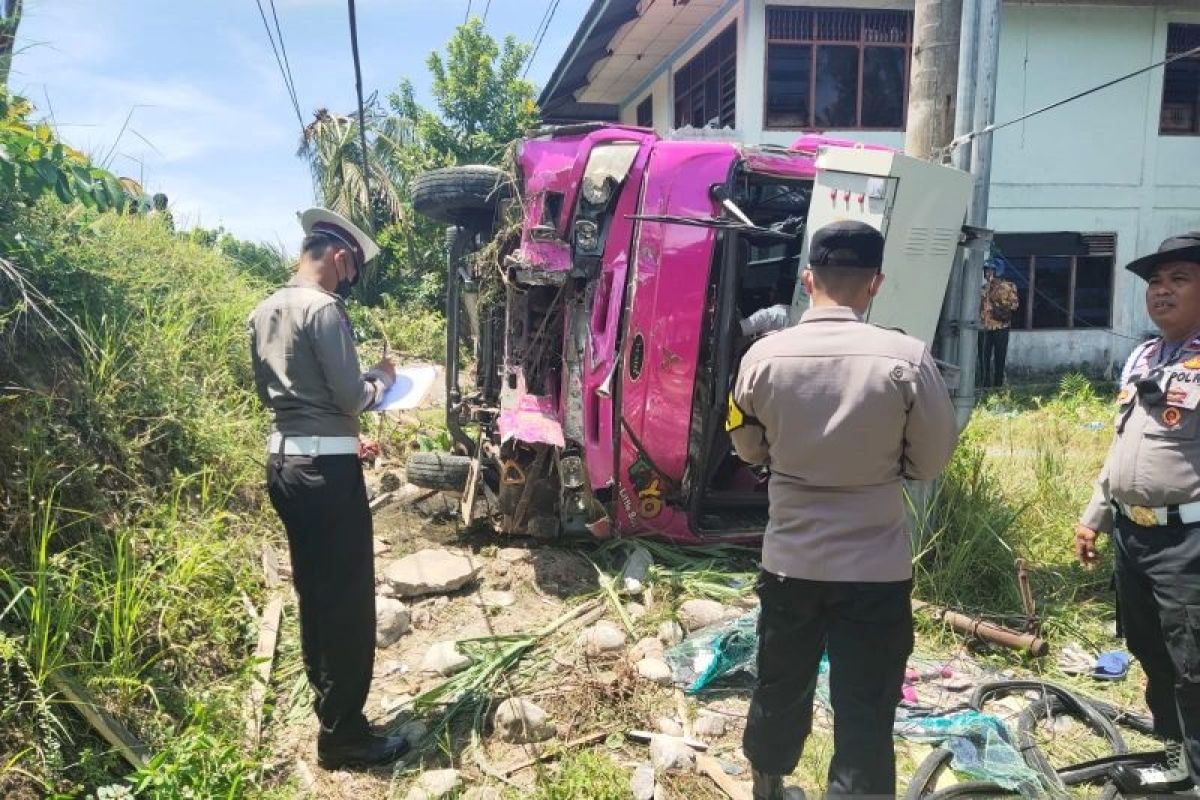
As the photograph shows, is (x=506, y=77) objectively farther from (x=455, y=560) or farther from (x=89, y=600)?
(x=89, y=600)

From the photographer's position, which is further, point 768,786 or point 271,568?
point 271,568

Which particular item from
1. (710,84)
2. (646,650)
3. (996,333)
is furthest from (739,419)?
(710,84)

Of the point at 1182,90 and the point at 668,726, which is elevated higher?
the point at 1182,90

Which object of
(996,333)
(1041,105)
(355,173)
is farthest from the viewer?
(355,173)

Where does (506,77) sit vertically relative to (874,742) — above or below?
above

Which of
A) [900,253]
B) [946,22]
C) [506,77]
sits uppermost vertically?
[506,77]

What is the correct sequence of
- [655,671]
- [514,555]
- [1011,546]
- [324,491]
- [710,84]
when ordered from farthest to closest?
[710,84] < [514,555] < [1011,546] < [655,671] < [324,491]

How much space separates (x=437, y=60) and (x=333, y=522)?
42.2ft

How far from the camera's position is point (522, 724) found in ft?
9.27

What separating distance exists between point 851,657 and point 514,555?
259 centimetres

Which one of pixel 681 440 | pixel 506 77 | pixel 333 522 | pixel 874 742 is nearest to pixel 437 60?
pixel 506 77

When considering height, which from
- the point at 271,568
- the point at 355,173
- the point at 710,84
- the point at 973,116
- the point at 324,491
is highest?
the point at 710,84

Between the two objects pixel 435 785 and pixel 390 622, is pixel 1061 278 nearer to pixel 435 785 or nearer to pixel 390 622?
pixel 390 622

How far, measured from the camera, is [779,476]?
2186mm
